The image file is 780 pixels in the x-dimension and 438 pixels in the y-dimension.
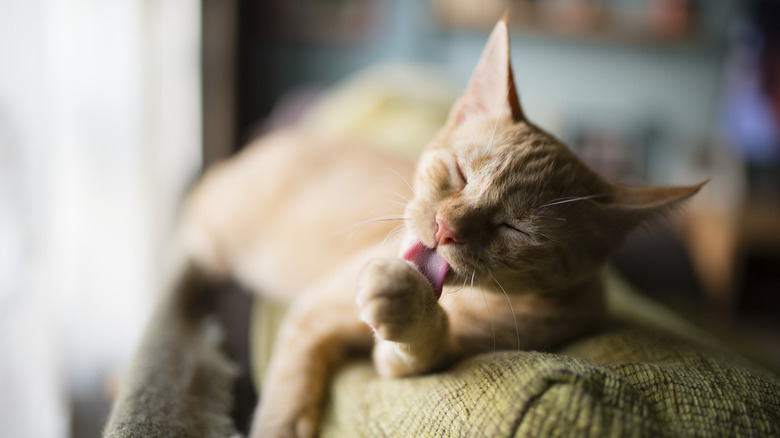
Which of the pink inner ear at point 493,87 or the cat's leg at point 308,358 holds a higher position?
the pink inner ear at point 493,87

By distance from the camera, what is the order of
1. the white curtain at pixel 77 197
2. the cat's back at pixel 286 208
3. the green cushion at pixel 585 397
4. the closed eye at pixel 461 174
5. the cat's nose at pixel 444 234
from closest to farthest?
the green cushion at pixel 585 397, the cat's nose at pixel 444 234, the closed eye at pixel 461 174, the white curtain at pixel 77 197, the cat's back at pixel 286 208

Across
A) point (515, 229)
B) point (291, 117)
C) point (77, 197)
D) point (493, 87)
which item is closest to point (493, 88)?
point (493, 87)

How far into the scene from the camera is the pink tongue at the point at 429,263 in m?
0.87

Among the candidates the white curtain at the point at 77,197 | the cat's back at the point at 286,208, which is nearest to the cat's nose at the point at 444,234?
the cat's back at the point at 286,208

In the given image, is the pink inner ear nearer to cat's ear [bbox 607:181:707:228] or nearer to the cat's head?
the cat's head

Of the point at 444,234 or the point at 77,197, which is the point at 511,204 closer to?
the point at 444,234

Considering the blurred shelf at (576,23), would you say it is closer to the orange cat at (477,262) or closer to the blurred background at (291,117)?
the blurred background at (291,117)

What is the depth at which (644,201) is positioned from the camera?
1020 mm

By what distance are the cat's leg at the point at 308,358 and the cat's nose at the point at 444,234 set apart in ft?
1.38

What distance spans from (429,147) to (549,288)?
1.29 ft

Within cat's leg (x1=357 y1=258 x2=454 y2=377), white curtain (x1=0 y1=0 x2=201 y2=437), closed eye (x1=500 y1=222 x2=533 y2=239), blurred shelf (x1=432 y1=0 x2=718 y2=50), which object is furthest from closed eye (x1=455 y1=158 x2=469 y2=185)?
blurred shelf (x1=432 y1=0 x2=718 y2=50)

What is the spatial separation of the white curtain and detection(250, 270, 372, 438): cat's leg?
555 mm

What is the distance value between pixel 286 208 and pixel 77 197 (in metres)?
0.67

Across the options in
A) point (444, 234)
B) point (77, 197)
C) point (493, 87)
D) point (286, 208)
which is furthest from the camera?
point (286, 208)
